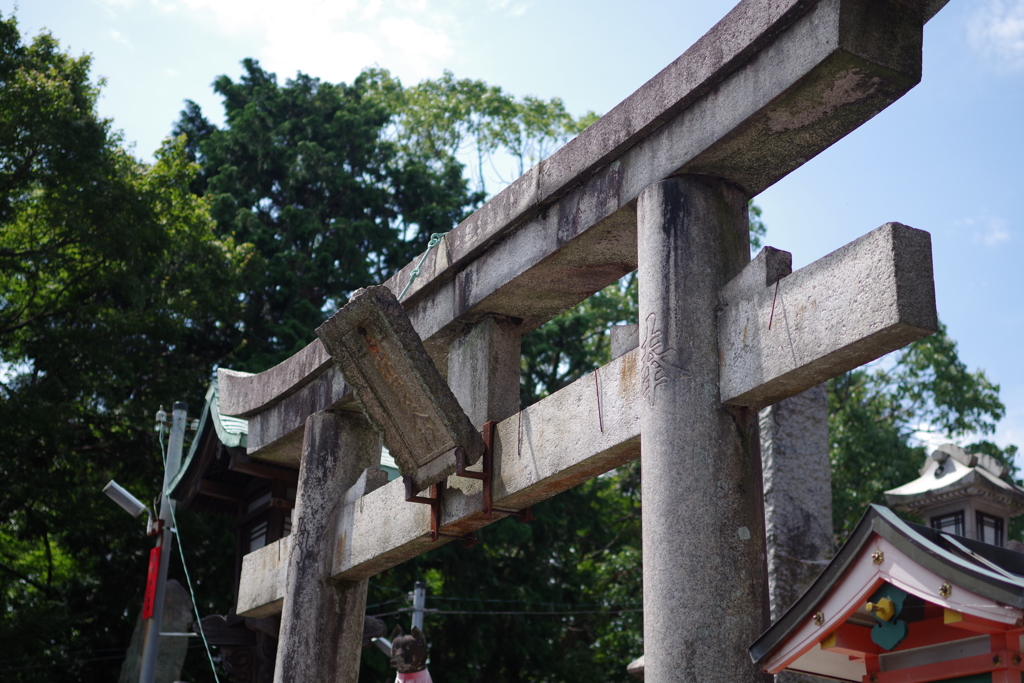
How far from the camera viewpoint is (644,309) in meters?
4.43

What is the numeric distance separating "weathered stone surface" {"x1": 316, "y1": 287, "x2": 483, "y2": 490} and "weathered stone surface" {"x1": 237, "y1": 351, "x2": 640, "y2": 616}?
0.21 m

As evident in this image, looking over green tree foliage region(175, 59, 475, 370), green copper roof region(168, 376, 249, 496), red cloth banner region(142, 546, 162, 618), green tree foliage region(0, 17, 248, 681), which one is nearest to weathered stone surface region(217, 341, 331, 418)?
green copper roof region(168, 376, 249, 496)

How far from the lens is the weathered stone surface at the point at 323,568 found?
659 cm

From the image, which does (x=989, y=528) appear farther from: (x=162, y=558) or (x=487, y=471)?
(x=162, y=558)

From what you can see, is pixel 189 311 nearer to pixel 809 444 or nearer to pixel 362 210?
pixel 362 210

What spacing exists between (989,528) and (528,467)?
6625 millimetres

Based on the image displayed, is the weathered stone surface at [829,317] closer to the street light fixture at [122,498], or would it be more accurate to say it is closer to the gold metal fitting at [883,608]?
the gold metal fitting at [883,608]

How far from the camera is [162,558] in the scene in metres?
11.1

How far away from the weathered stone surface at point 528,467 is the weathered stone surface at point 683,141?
75cm

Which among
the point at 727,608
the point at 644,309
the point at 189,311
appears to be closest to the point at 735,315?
the point at 644,309

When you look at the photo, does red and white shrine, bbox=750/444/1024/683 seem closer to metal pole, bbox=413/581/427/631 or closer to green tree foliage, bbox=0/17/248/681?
metal pole, bbox=413/581/427/631

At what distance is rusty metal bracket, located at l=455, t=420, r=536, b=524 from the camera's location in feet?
17.2

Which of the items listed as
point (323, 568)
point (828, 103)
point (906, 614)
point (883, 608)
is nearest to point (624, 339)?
point (828, 103)

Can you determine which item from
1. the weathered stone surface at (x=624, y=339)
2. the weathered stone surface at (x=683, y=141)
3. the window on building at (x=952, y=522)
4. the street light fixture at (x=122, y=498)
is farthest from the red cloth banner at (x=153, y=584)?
the window on building at (x=952, y=522)
